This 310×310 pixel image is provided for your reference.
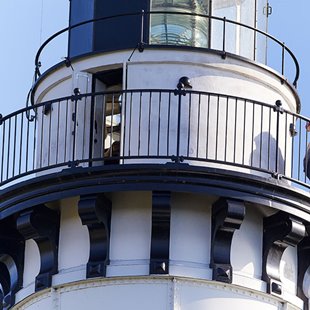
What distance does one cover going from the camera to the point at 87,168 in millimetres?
33562

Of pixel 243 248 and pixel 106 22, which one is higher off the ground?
pixel 106 22

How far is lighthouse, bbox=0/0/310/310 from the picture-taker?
110ft

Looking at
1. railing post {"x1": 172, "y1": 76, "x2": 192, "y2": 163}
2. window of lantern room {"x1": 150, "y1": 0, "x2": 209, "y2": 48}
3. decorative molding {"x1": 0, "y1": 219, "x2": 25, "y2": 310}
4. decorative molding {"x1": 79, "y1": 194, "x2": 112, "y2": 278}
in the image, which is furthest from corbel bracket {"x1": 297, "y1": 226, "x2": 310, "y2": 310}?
decorative molding {"x1": 0, "y1": 219, "x2": 25, "y2": 310}

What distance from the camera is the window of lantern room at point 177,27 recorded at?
115ft

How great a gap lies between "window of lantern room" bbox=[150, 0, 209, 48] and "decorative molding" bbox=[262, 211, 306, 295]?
255 cm

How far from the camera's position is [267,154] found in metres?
34.6

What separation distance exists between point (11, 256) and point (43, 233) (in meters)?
0.80

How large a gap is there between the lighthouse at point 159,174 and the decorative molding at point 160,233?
0.04 feet

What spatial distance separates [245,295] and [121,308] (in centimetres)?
155

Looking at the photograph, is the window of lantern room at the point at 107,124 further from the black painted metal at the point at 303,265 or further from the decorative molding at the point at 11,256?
the black painted metal at the point at 303,265

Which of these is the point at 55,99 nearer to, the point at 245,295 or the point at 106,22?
the point at 106,22

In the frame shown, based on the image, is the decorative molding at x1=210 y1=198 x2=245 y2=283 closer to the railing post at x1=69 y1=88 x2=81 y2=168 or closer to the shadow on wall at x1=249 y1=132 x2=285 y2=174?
the shadow on wall at x1=249 y1=132 x2=285 y2=174

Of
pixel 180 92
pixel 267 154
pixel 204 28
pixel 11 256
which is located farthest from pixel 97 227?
pixel 204 28

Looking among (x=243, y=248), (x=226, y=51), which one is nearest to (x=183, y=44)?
(x=226, y=51)
